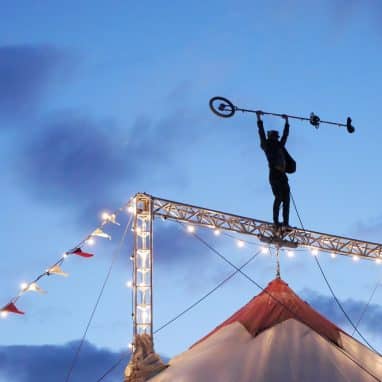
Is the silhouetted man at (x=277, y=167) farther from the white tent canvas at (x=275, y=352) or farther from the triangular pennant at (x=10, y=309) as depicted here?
the triangular pennant at (x=10, y=309)

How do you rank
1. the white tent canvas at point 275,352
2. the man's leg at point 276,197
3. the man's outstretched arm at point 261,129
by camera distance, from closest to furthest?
the white tent canvas at point 275,352, the man's outstretched arm at point 261,129, the man's leg at point 276,197

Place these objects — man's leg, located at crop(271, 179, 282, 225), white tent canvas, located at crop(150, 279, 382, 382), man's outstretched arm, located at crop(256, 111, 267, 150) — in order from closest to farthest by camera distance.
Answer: white tent canvas, located at crop(150, 279, 382, 382), man's outstretched arm, located at crop(256, 111, 267, 150), man's leg, located at crop(271, 179, 282, 225)

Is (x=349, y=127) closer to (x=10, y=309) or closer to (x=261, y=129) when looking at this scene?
(x=261, y=129)

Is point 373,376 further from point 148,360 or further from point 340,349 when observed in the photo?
point 148,360

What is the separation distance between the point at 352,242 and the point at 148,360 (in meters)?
3.38

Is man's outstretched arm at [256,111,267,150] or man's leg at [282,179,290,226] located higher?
man's outstretched arm at [256,111,267,150]

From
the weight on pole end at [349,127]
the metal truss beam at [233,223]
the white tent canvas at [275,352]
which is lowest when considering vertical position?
the white tent canvas at [275,352]

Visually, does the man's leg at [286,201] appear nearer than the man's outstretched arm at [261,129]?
No

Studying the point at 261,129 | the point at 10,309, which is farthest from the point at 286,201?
the point at 10,309

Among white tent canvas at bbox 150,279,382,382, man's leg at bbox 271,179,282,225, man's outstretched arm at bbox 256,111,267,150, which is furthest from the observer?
man's leg at bbox 271,179,282,225

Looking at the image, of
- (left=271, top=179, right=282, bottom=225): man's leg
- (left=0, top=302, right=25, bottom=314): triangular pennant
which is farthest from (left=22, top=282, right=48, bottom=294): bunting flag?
(left=271, top=179, right=282, bottom=225): man's leg

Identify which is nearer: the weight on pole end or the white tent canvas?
the white tent canvas

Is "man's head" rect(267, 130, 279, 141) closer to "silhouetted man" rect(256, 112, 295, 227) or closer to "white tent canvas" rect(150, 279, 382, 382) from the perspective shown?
"silhouetted man" rect(256, 112, 295, 227)

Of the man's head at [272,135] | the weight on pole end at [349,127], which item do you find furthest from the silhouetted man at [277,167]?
the weight on pole end at [349,127]
